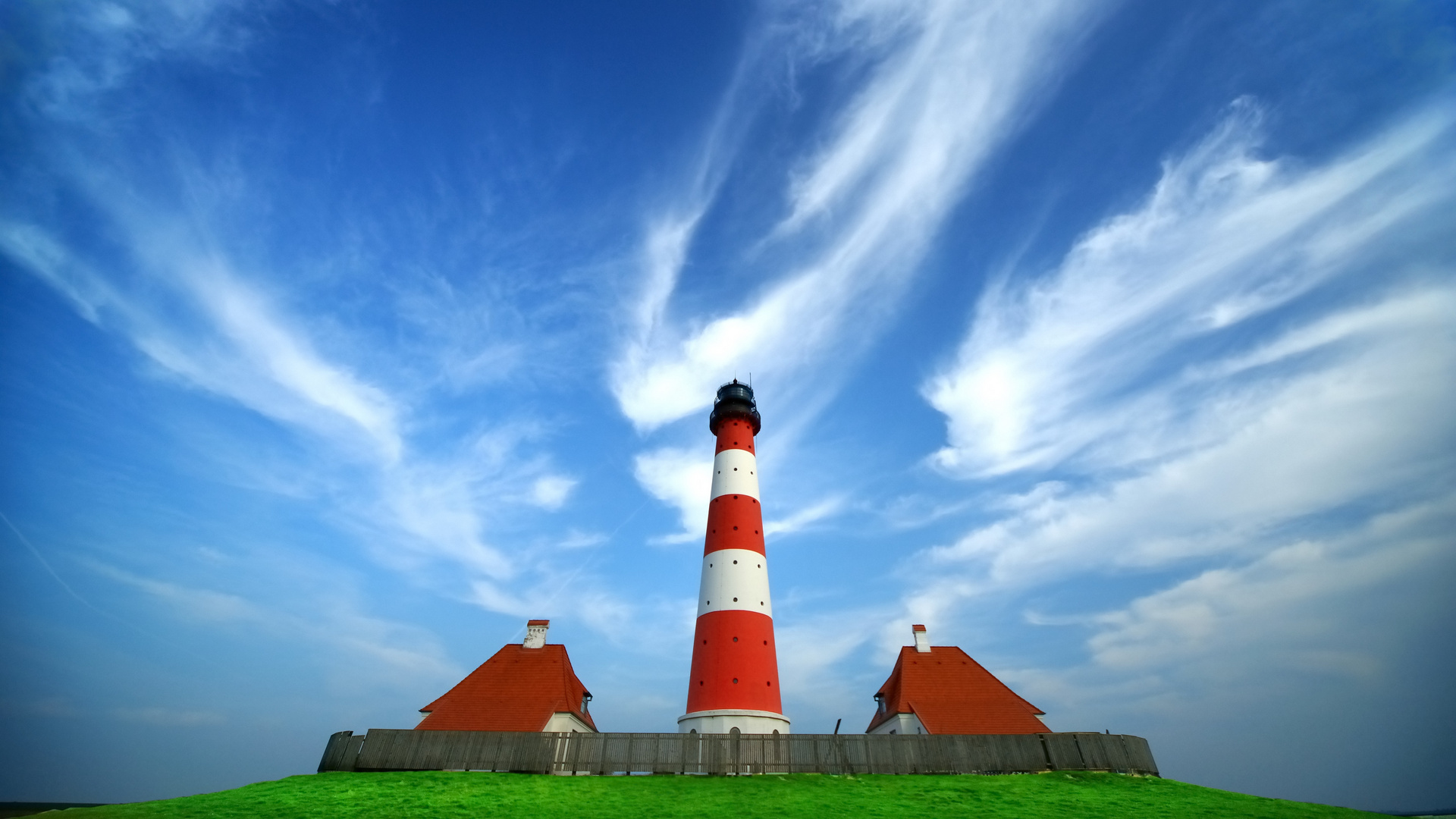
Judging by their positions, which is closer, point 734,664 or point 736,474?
point 734,664

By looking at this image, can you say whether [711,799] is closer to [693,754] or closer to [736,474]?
[693,754]

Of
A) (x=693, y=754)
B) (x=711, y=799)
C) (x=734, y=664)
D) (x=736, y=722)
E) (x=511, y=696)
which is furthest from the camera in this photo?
(x=511, y=696)

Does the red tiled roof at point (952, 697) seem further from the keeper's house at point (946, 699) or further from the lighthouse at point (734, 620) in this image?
the lighthouse at point (734, 620)

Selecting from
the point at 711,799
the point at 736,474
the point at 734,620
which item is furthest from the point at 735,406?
the point at 711,799

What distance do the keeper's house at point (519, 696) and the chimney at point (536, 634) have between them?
4 cm

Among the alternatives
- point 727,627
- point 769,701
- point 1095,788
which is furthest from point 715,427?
point 1095,788

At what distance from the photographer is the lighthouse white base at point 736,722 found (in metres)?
28.1

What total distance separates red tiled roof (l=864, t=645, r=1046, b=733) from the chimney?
756 inches

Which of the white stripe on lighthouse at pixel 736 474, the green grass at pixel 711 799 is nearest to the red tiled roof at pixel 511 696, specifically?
the green grass at pixel 711 799

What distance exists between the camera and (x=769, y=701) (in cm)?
2952

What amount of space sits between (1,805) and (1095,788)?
228 ft

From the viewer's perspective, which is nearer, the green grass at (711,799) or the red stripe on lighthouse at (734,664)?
the green grass at (711,799)

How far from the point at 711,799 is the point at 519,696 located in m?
14.1

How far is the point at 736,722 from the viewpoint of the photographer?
2822 centimetres
